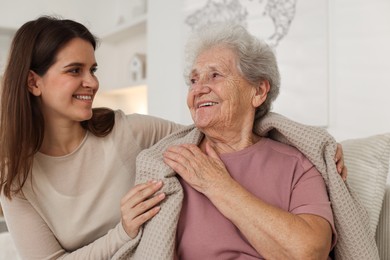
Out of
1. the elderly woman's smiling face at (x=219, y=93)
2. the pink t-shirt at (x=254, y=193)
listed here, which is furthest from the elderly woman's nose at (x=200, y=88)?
the pink t-shirt at (x=254, y=193)

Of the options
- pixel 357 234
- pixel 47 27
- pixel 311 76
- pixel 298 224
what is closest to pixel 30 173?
pixel 47 27

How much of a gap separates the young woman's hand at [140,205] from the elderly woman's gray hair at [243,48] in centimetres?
47

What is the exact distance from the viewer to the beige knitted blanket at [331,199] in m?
1.18

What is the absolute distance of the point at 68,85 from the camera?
142 cm

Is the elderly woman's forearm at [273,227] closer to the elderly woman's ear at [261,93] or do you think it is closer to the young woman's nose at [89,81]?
the elderly woman's ear at [261,93]

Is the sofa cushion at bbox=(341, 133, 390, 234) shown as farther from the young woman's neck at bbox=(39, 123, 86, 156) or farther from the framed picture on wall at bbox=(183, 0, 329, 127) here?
the young woman's neck at bbox=(39, 123, 86, 156)

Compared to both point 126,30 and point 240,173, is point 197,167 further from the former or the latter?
point 126,30

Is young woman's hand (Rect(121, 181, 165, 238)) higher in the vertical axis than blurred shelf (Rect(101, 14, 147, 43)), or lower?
lower

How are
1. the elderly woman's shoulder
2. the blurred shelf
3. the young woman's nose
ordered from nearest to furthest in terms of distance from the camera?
1. the elderly woman's shoulder
2. the young woman's nose
3. the blurred shelf

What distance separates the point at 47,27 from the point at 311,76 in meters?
1.29

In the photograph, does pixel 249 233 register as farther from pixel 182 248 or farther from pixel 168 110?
pixel 168 110

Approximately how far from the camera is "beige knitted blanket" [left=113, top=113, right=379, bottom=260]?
46.5 inches

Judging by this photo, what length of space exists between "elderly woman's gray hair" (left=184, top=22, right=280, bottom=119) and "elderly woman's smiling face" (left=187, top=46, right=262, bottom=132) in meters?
0.02

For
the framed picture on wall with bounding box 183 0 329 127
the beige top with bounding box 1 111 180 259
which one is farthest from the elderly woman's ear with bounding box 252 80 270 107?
the framed picture on wall with bounding box 183 0 329 127
